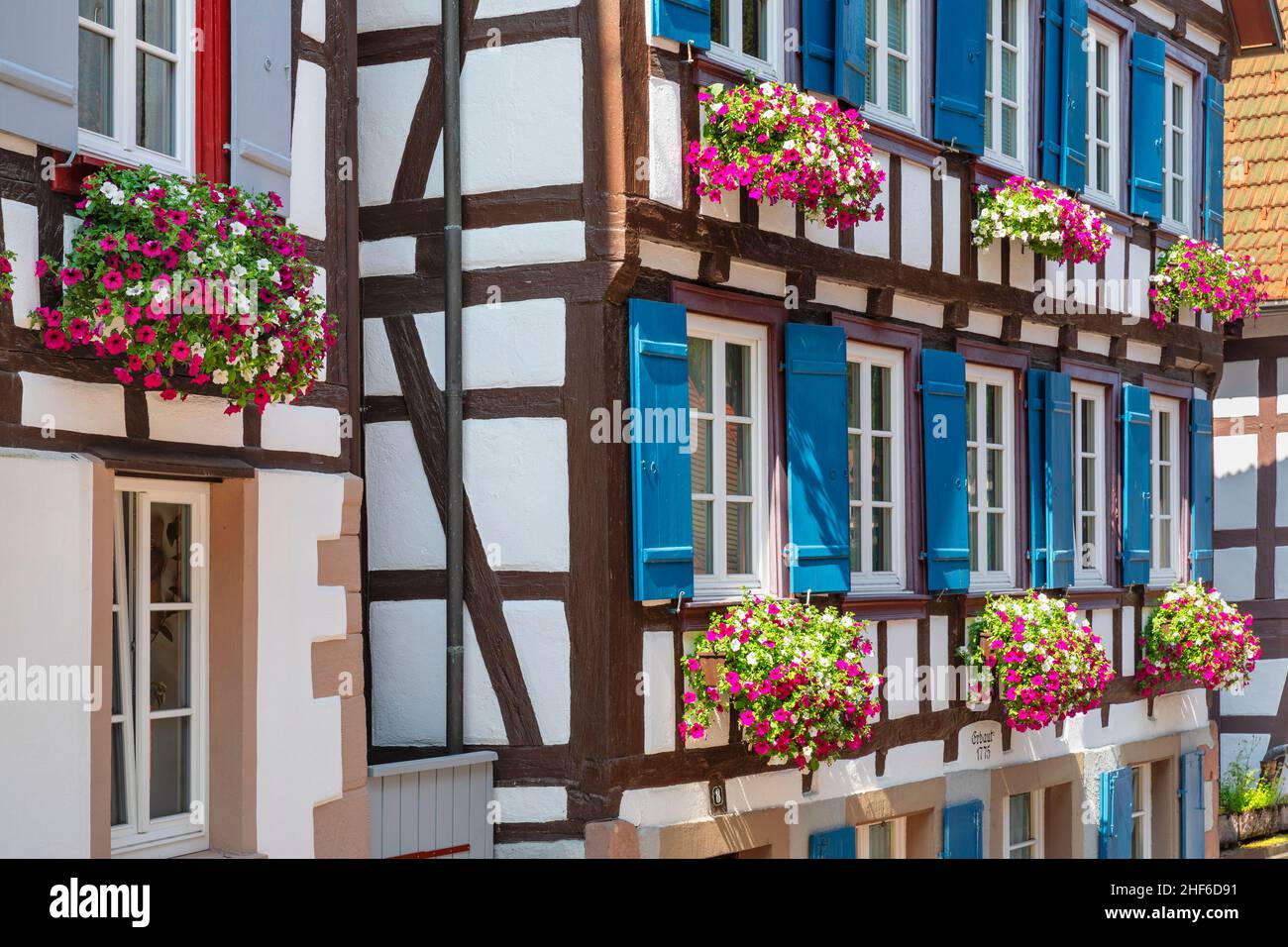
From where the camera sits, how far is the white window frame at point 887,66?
414 inches

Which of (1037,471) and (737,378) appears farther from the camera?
(1037,471)

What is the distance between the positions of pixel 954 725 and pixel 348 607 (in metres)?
4.75

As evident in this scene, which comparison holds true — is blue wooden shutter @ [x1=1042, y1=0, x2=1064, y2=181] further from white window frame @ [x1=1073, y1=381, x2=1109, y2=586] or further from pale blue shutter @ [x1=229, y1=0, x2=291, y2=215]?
pale blue shutter @ [x1=229, y1=0, x2=291, y2=215]

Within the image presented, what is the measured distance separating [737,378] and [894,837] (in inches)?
114

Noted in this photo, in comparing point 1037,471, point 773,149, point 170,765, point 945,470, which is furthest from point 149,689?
point 1037,471

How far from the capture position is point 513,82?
8.84 metres

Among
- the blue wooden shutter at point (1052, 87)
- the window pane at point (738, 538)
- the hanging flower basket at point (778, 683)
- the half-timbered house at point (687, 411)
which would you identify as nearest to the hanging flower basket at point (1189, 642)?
the half-timbered house at point (687, 411)

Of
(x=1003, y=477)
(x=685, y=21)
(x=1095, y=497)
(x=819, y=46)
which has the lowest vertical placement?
(x=1095, y=497)

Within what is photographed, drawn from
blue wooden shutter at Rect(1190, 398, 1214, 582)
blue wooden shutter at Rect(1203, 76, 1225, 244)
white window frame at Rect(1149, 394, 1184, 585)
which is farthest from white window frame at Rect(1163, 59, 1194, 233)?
blue wooden shutter at Rect(1190, 398, 1214, 582)

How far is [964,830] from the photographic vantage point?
11047mm

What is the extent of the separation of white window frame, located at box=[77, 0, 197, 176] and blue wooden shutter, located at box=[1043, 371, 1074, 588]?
6792 millimetres

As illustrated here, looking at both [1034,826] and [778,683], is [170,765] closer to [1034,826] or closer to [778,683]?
[778,683]

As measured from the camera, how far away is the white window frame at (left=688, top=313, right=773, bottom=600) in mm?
9250

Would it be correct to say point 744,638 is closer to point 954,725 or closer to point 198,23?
point 954,725
